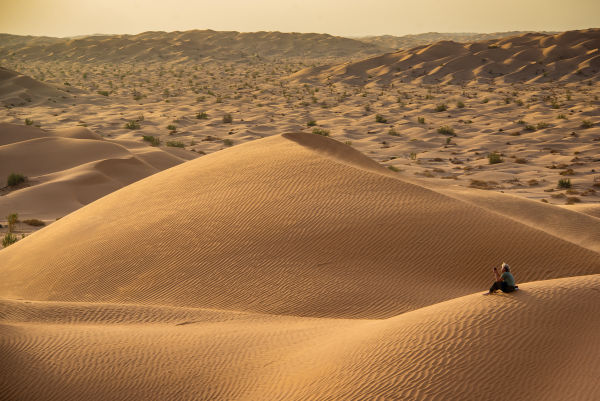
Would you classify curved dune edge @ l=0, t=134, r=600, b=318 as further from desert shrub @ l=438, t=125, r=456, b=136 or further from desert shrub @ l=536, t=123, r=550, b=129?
desert shrub @ l=536, t=123, r=550, b=129

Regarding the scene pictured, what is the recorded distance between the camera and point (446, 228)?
890 centimetres

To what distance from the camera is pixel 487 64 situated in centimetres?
4281

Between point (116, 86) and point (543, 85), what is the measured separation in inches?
1149

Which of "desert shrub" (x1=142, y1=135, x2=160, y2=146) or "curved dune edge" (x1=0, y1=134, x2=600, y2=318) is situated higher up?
"curved dune edge" (x1=0, y1=134, x2=600, y2=318)

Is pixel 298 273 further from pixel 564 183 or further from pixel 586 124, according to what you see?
pixel 586 124

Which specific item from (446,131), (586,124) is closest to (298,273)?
(446,131)

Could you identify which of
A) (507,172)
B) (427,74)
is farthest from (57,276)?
(427,74)

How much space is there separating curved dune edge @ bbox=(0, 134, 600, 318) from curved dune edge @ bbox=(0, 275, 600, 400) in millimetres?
1384

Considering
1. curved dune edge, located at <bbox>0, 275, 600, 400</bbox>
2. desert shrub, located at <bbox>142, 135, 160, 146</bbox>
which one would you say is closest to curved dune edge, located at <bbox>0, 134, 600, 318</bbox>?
curved dune edge, located at <bbox>0, 275, 600, 400</bbox>

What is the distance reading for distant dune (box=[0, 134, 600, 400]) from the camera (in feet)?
15.5

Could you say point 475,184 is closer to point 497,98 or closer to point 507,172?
point 507,172

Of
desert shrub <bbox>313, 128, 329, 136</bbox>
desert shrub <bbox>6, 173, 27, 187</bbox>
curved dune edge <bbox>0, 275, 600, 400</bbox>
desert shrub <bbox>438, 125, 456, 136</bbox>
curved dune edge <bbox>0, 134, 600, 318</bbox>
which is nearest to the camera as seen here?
curved dune edge <bbox>0, 275, 600, 400</bbox>

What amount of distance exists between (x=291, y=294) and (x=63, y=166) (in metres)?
14.5

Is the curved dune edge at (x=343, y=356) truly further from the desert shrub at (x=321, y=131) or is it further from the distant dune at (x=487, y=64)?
the distant dune at (x=487, y=64)
